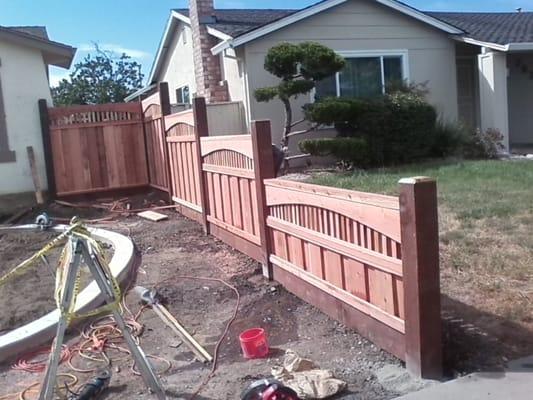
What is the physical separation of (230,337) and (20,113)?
28.2ft

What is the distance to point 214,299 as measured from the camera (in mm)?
5387

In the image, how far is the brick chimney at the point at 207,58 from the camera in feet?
48.9

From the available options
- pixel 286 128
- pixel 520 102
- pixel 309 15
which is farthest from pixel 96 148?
pixel 520 102

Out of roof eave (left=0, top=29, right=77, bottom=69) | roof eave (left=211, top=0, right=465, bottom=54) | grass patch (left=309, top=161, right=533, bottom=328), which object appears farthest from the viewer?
roof eave (left=211, top=0, right=465, bottom=54)

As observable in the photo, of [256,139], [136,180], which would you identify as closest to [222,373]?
[256,139]

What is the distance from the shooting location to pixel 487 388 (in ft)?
10.9

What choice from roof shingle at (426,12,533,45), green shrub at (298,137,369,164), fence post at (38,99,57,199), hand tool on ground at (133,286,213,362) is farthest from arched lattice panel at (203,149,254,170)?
roof shingle at (426,12,533,45)

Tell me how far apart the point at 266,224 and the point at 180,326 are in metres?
1.42

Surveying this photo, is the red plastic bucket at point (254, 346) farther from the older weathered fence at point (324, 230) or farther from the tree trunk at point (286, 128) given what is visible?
the tree trunk at point (286, 128)

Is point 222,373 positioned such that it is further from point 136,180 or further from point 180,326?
point 136,180

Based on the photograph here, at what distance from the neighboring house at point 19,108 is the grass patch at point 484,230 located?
5.42 meters

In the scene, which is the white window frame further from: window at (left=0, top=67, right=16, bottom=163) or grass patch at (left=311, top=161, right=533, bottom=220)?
window at (left=0, top=67, right=16, bottom=163)

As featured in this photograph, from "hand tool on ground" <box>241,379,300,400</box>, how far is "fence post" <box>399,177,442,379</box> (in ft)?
2.61

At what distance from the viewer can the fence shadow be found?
3.63 m
